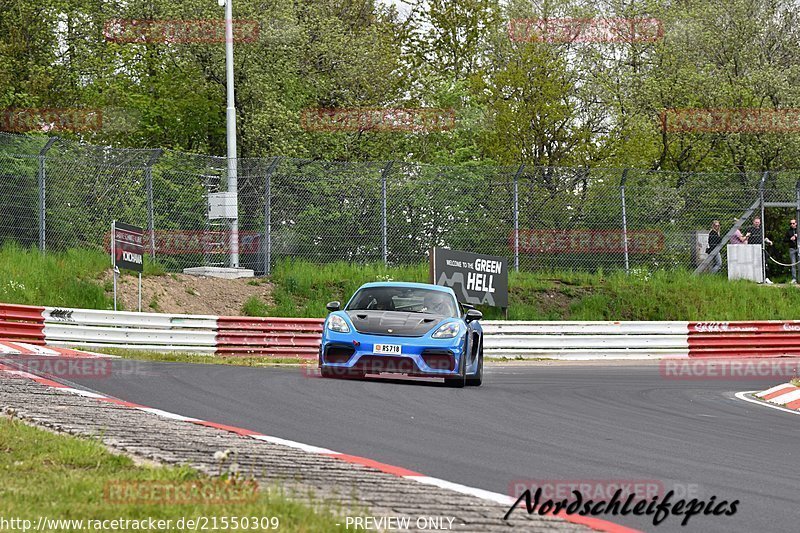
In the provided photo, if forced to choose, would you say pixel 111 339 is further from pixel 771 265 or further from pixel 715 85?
pixel 715 85

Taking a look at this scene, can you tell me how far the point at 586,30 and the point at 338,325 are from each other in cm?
3028

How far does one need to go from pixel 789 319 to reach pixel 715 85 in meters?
12.7

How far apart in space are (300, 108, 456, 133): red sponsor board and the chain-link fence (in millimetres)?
13247

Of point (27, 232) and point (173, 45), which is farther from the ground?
point (173, 45)

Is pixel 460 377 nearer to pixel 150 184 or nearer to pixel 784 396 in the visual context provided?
pixel 784 396

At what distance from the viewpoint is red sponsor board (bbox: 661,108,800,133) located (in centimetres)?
3731

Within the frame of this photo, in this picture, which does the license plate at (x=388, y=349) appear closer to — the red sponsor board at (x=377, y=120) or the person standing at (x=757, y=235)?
the person standing at (x=757, y=235)

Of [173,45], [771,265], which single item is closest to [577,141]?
[771,265]

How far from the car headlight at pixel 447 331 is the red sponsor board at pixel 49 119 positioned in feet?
85.2

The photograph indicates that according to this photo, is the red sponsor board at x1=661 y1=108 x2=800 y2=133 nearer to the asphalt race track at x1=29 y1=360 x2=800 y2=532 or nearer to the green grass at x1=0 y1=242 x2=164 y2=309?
the green grass at x1=0 y1=242 x2=164 y2=309

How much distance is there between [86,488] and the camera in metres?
6.23

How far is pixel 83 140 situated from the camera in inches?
1570

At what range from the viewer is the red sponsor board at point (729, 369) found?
1953 cm

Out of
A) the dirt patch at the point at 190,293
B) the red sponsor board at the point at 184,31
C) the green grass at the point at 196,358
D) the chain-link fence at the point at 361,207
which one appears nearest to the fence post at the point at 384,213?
the chain-link fence at the point at 361,207
